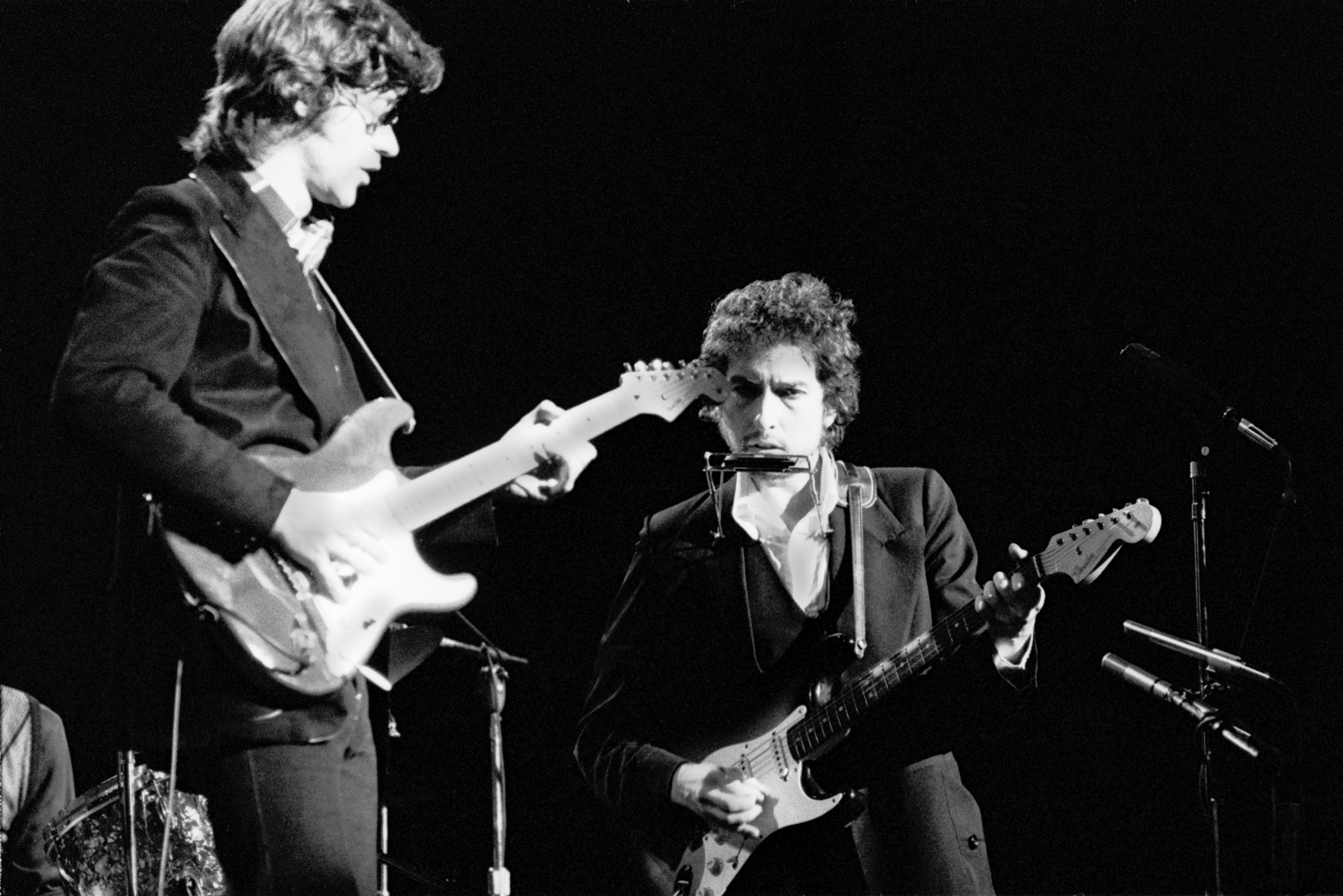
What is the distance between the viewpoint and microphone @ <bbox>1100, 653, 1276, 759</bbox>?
247 cm

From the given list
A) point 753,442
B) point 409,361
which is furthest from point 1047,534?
point 409,361

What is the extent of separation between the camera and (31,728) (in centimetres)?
292

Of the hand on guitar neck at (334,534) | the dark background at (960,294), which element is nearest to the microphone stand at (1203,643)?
the dark background at (960,294)

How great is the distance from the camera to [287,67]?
2.11 metres

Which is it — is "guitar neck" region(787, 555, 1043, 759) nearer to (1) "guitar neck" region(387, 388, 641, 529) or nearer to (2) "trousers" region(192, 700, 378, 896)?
(1) "guitar neck" region(387, 388, 641, 529)

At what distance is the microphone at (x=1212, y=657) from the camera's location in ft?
8.44

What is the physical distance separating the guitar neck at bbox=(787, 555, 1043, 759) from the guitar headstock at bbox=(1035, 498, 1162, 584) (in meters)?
0.04

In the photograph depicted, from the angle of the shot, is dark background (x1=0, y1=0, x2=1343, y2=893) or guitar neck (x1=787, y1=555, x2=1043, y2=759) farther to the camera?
dark background (x1=0, y1=0, x2=1343, y2=893)

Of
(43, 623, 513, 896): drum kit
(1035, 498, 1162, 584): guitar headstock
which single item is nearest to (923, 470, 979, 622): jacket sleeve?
(1035, 498, 1162, 584): guitar headstock

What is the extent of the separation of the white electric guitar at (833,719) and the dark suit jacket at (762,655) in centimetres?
6

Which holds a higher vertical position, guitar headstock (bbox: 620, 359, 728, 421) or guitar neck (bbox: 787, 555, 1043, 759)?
guitar headstock (bbox: 620, 359, 728, 421)

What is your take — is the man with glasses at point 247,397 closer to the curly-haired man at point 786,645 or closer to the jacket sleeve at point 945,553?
the curly-haired man at point 786,645

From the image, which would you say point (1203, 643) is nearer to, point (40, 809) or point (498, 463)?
point (498, 463)

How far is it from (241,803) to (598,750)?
4.34ft
